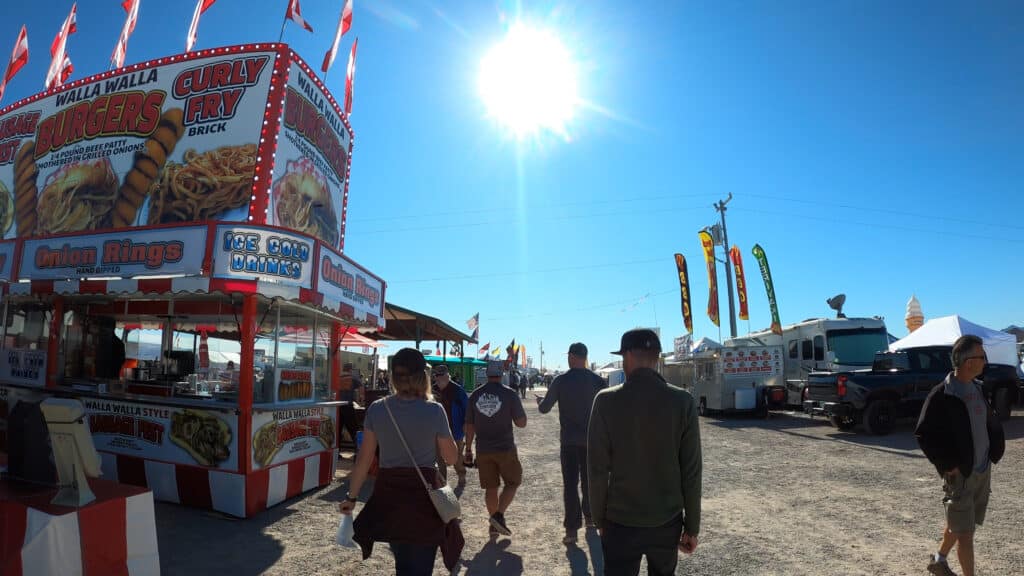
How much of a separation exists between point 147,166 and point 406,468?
26.7 feet

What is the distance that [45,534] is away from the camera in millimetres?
3148

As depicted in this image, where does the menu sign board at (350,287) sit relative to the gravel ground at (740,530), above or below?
above

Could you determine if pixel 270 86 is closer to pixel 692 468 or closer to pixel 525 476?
pixel 525 476

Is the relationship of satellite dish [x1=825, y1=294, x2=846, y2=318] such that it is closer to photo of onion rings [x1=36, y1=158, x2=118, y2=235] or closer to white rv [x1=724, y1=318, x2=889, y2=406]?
white rv [x1=724, y1=318, x2=889, y2=406]

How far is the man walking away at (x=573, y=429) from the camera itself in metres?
5.44

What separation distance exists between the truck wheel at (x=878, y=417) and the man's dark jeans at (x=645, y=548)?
1187cm

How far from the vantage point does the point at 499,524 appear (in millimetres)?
5707

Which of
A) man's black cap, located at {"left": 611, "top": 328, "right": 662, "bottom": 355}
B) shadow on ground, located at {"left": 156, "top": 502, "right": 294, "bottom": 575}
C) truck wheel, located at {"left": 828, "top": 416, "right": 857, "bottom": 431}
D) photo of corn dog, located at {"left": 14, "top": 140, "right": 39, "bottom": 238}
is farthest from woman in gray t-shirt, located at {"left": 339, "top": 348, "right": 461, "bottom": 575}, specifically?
truck wheel, located at {"left": 828, "top": 416, "right": 857, "bottom": 431}

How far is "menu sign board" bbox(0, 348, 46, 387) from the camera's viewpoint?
8.72m

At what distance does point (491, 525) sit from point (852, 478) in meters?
5.55

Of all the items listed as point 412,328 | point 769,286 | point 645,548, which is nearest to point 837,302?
point 769,286

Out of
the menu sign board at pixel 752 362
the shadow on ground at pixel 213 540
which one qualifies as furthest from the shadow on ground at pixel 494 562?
the menu sign board at pixel 752 362

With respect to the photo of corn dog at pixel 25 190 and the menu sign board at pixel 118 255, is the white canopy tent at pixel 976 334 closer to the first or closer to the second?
the menu sign board at pixel 118 255

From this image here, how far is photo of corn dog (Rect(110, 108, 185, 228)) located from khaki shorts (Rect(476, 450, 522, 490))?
22.1ft
